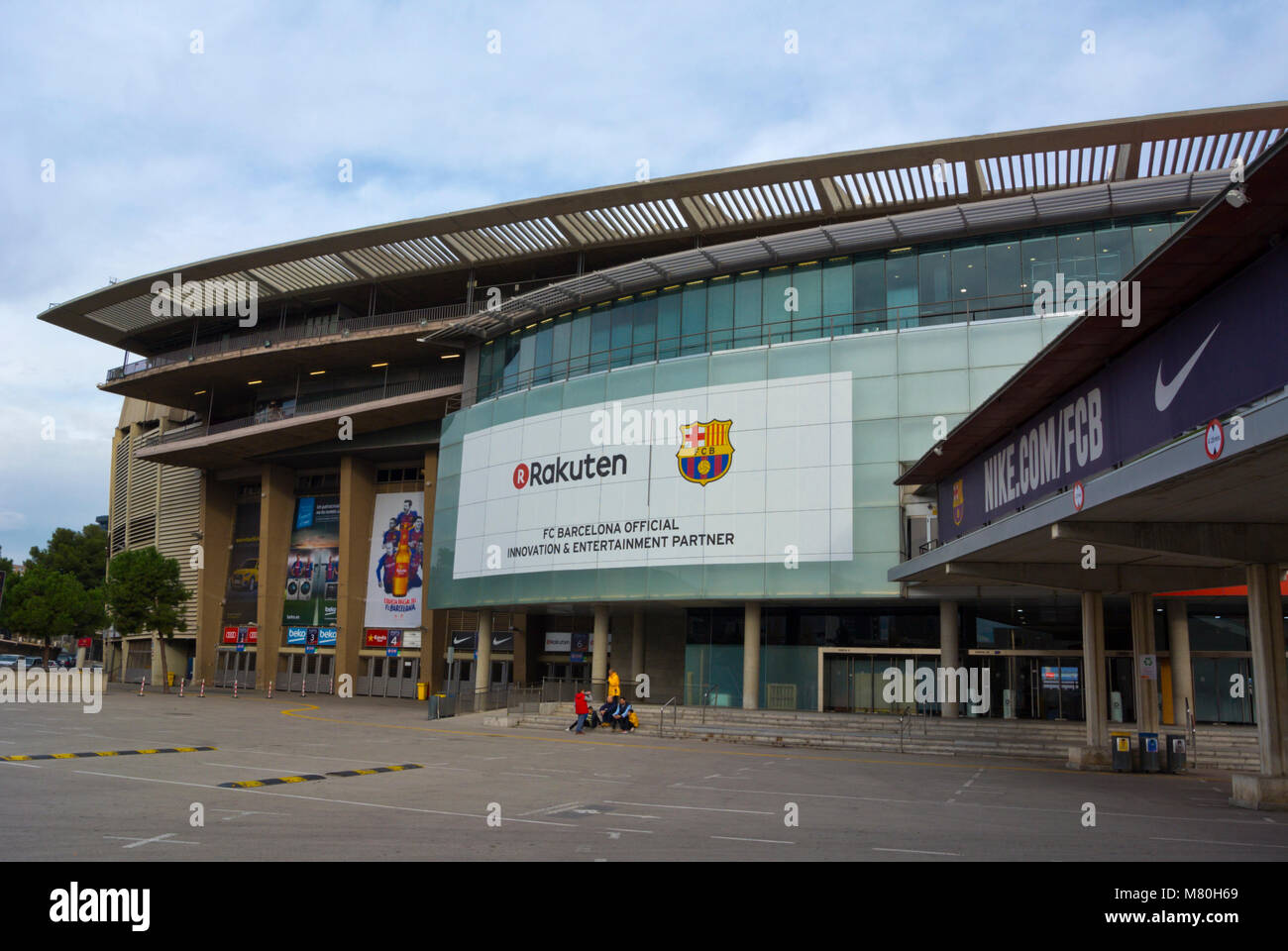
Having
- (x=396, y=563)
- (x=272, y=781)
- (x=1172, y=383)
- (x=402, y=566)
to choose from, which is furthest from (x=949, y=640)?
(x=396, y=563)

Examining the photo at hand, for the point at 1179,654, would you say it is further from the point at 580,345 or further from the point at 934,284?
the point at 580,345

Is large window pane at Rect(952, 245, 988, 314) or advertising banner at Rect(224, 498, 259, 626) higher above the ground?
large window pane at Rect(952, 245, 988, 314)

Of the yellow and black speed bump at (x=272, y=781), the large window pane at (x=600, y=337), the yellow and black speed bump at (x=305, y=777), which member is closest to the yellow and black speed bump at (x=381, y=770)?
the yellow and black speed bump at (x=305, y=777)

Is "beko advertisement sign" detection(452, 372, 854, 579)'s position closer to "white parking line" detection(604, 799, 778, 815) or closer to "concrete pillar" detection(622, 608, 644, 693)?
"concrete pillar" detection(622, 608, 644, 693)

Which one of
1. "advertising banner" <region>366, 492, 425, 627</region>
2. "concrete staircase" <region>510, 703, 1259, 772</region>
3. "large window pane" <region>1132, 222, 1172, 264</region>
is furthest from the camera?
"advertising banner" <region>366, 492, 425, 627</region>

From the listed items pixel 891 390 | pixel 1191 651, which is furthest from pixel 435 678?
pixel 1191 651

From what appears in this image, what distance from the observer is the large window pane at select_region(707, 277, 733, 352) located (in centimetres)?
3944

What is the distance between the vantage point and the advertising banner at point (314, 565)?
2329 inches

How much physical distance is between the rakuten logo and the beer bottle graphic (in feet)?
50.8

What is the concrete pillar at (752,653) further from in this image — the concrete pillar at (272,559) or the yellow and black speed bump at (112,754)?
the concrete pillar at (272,559)

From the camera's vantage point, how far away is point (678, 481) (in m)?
38.6

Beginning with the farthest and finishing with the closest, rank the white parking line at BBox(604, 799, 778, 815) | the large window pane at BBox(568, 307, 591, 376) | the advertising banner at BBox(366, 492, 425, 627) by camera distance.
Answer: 1. the advertising banner at BBox(366, 492, 425, 627)
2. the large window pane at BBox(568, 307, 591, 376)
3. the white parking line at BBox(604, 799, 778, 815)

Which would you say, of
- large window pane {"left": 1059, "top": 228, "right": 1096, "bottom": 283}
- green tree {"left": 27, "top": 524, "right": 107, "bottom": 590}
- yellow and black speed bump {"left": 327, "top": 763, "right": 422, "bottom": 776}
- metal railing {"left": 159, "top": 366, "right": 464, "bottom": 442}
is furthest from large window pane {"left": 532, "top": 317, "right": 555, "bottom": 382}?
green tree {"left": 27, "top": 524, "right": 107, "bottom": 590}
